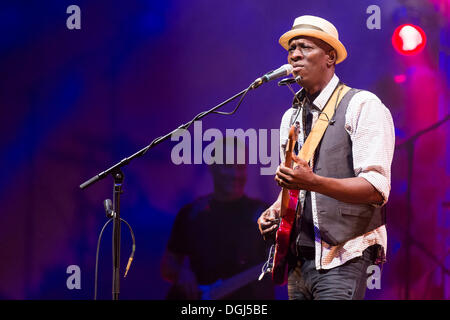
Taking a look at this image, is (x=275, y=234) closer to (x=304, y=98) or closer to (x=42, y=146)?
(x=304, y=98)

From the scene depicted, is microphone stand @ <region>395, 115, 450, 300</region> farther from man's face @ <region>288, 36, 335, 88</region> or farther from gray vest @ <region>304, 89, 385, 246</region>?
gray vest @ <region>304, 89, 385, 246</region>

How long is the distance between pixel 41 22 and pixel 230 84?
157cm

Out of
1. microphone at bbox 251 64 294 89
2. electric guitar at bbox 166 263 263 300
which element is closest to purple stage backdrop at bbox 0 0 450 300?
electric guitar at bbox 166 263 263 300

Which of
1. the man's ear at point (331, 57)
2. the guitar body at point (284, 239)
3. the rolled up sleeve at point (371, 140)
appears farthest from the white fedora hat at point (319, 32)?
the guitar body at point (284, 239)

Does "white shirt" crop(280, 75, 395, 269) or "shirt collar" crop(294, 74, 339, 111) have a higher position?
"shirt collar" crop(294, 74, 339, 111)

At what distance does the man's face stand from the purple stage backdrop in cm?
108

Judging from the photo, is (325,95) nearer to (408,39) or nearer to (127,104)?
(408,39)

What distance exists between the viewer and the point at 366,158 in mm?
2596

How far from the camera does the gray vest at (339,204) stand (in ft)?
8.63

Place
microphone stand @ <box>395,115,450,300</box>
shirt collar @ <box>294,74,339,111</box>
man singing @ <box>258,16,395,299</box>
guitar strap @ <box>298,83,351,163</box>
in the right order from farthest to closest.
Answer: microphone stand @ <box>395,115,450,300</box>, shirt collar @ <box>294,74,339,111</box>, guitar strap @ <box>298,83,351,163</box>, man singing @ <box>258,16,395,299</box>

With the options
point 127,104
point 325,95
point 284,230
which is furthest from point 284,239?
point 127,104

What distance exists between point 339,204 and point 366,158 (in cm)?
26

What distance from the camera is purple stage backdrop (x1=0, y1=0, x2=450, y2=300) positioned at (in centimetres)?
414
